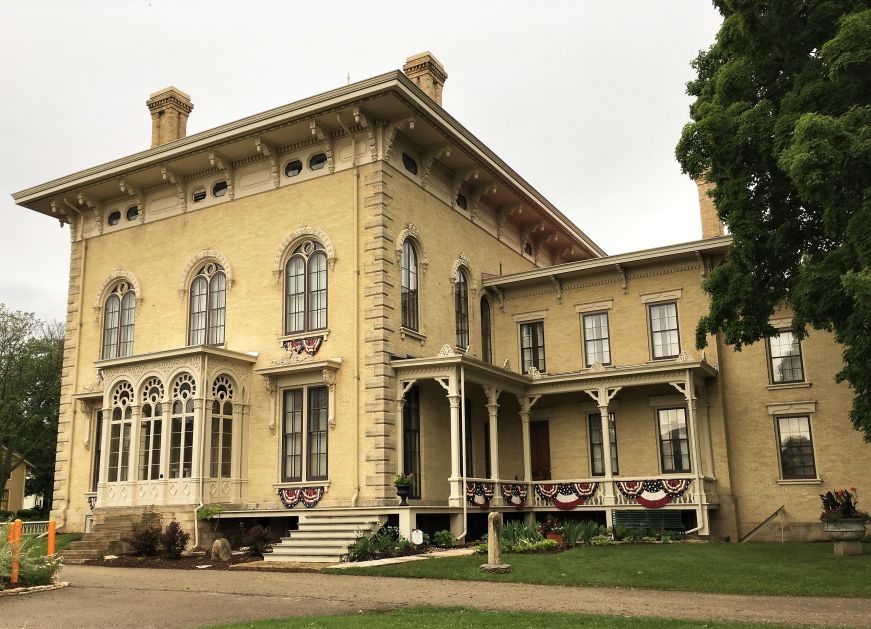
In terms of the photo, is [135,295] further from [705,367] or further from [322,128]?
[705,367]

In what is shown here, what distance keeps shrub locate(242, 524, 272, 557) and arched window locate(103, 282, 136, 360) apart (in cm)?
891

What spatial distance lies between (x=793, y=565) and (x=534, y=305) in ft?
44.9

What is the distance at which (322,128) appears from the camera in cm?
2275

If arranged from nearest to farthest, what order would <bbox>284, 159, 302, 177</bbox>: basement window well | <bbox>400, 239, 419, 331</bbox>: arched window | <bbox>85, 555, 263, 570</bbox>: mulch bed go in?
<bbox>85, 555, 263, 570</bbox>: mulch bed
<bbox>400, 239, 419, 331</bbox>: arched window
<bbox>284, 159, 302, 177</bbox>: basement window well

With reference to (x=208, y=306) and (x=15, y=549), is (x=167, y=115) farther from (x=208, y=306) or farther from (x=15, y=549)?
(x=15, y=549)

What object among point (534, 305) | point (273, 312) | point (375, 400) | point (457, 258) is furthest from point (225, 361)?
point (534, 305)

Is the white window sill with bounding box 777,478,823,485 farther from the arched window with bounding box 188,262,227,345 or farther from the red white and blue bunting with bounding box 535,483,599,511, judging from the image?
the arched window with bounding box 188,262,227,345

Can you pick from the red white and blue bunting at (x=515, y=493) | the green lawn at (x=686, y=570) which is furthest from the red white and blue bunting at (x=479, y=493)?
the green lawn at (x=686, y=570)

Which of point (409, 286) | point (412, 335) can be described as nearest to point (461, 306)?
point (409, 286)

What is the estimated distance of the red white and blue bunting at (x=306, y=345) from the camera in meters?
22.2

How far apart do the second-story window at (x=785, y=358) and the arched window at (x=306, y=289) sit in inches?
505

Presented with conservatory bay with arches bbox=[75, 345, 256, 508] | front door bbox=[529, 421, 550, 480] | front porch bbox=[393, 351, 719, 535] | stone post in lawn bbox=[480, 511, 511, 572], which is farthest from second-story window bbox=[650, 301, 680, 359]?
conservatory bay with arches bbox=[75, 345, 256, 508]

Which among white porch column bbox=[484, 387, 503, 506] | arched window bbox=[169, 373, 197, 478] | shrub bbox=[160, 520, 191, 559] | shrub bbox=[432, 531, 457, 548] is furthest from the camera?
white porch column bbox=[484, 387, 503, 506]

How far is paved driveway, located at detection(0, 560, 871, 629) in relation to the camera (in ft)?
34.5
